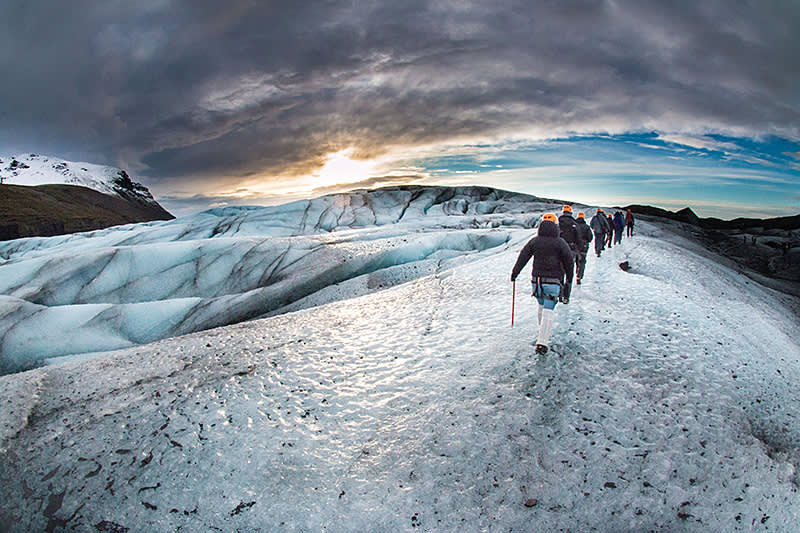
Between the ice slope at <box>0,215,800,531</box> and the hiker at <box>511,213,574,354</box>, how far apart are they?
732 mm

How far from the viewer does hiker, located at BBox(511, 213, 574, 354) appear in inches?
293

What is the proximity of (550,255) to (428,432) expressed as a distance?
4242 millimetres

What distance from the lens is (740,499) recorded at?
4.77 m

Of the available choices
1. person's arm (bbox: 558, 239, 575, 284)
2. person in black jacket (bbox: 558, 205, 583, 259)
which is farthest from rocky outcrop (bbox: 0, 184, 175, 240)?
person's arm (bbox: 558, 239, 575, 284)

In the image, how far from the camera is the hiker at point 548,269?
24.4ft

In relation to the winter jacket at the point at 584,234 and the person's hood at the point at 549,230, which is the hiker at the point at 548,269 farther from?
the winter jacket at the point at 584,234

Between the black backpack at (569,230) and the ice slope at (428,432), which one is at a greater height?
the black backpack at (569,230)

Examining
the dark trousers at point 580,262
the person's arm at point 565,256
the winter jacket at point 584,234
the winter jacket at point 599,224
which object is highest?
the winter jacket at point 599,224

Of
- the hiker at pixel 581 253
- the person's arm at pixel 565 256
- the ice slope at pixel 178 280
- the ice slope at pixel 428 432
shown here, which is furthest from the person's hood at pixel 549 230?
the ice slope at pixel 178 280

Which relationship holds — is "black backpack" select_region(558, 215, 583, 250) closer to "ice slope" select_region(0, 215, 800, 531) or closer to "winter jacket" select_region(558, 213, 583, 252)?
"winter jacket" select_region(558, 213, 583, 252)

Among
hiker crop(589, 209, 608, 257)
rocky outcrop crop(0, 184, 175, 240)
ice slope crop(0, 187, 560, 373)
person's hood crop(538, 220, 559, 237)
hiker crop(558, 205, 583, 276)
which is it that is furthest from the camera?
rocky outcrop crop(0, 184, 175, 240)

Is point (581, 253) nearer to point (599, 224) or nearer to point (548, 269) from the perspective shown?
point (548, 269)

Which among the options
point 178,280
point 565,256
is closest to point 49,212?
point 178,280

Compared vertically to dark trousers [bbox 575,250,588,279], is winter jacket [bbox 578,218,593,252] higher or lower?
higher
